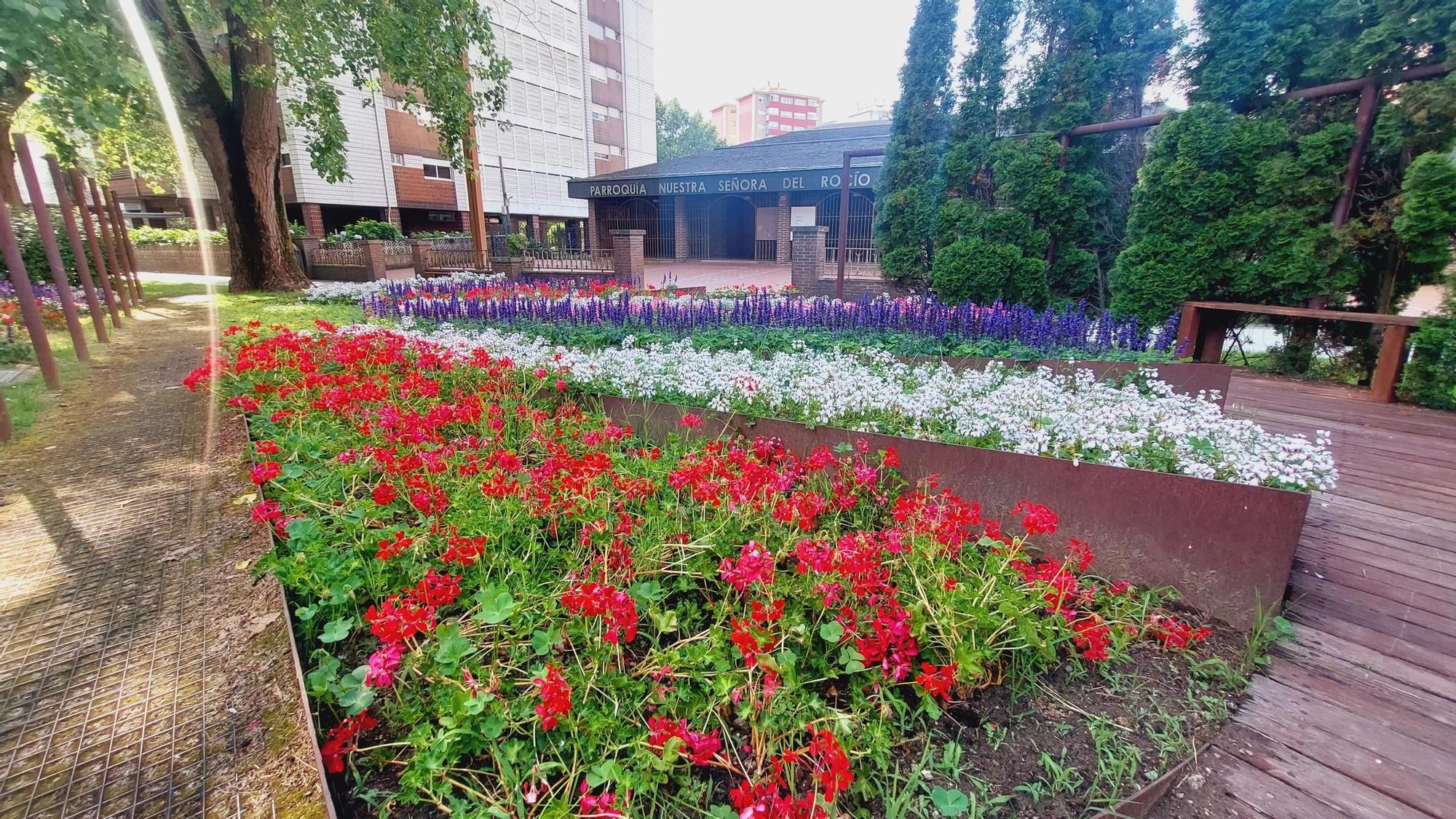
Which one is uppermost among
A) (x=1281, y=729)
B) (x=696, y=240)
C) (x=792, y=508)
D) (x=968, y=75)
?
(x=968, y=75)

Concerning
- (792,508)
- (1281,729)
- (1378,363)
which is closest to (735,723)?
(792,508)

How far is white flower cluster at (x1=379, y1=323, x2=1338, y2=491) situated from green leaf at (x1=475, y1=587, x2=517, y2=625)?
1983 mm

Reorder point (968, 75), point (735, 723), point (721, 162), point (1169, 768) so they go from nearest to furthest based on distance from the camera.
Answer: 1. point (1169, 768)
2. point (735, 723)
3. point (968, 75)
4. point (721, 162)

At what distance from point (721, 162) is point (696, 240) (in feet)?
12.6

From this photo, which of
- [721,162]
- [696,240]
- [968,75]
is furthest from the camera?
[696,240]

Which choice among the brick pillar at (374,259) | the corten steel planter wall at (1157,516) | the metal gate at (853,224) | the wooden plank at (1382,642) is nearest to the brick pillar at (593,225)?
the metal gate at (853,224)

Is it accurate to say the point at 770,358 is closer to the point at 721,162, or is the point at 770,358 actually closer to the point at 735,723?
the point at 735,723

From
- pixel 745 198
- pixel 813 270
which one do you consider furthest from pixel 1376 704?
pixel 745 198

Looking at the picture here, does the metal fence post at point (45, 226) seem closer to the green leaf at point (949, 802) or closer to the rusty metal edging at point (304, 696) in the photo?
the rusty metal edging at point (304, 696)

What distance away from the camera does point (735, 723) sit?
5.38 feet

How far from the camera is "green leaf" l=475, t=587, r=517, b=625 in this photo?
1625mm

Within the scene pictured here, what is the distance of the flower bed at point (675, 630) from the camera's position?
1.41 metres

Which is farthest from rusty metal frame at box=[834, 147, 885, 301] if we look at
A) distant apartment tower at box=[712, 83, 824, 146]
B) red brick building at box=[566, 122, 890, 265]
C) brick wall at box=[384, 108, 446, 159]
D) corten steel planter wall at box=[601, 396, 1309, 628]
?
distant apartment tower at box=[712, 83, 824, 146]

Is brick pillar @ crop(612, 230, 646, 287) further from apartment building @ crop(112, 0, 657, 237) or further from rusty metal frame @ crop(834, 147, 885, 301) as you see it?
apartment building @ crop(112, 0, 657, 237)
